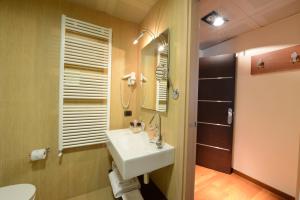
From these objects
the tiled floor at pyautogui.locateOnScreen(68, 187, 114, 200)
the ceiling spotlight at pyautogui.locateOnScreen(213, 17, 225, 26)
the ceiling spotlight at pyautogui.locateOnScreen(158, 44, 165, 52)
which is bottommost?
the tiled floor at pyautogui.locateOnScreen(68, 187, 114, 200)

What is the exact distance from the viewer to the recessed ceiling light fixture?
1.66 m

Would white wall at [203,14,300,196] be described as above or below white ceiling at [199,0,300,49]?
below

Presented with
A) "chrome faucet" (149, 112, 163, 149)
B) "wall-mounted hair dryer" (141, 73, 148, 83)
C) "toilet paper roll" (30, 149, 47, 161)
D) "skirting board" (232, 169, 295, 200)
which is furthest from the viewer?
"wall-mounted hair dryer" (141, 73, 148, 83)

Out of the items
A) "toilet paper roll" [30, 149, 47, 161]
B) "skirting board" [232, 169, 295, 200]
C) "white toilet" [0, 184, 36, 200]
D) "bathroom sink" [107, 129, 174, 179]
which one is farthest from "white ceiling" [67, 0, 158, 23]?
"skirting board" [232, 169, 295, 200]

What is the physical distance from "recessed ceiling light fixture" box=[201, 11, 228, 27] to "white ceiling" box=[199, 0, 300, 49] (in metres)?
0.05

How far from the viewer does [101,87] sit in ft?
5.64

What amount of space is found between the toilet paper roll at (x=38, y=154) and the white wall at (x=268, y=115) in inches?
107

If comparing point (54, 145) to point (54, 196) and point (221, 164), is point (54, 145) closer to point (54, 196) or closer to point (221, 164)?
point (54, 196)

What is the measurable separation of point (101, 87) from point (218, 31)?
2.00 meters

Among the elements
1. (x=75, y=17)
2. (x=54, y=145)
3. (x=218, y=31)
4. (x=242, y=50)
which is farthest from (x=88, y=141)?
(x=242, y=50)

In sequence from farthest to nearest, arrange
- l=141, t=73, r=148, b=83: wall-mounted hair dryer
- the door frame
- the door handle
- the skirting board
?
the door handle → l=141, t=73, r=148, b=83: wall-mounted hair dryer → the skirting board → the door frame

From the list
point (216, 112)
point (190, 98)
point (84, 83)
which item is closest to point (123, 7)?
point (84, 83)

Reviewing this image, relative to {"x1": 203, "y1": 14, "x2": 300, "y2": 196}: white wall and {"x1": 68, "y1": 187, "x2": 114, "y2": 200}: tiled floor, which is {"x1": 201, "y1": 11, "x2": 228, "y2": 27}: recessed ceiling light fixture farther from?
{"x1": 68, "y1": 187, "x2": 114, "y2": 200}: tiled floor

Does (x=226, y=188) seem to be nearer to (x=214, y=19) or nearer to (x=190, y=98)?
(x=190, y=98)
